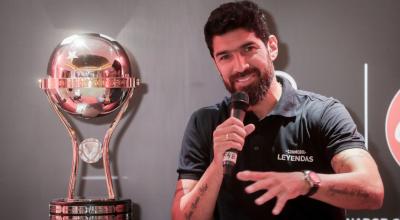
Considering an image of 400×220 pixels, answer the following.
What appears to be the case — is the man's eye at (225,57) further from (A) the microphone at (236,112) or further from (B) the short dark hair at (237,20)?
(A) the microphone at (236,112)

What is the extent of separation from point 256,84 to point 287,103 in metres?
0.17

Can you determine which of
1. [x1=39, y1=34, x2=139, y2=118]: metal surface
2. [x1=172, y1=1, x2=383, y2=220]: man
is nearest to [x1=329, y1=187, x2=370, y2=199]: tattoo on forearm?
[x1=172, y1=1, x2=383, y2=220]: man

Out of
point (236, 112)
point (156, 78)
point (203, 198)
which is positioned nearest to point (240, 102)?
point (236, 112)

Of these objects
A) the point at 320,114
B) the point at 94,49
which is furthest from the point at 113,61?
the point at 320,114

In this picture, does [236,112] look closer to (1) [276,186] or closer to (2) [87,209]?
(1) [276,186]

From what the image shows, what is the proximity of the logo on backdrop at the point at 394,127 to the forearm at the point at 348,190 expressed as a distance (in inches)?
19.3

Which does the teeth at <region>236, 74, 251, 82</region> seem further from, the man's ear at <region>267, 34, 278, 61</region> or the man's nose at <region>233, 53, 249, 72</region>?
the man's ear at <region>267, 34, 278, 61</region>

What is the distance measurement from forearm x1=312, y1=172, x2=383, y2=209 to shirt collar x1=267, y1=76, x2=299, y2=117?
14.7 inches

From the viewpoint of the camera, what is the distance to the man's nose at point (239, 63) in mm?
2150

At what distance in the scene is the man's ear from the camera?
90.3 inches

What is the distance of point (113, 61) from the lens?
2.31m

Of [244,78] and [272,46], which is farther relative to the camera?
[272,46]

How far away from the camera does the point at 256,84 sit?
7.11ft

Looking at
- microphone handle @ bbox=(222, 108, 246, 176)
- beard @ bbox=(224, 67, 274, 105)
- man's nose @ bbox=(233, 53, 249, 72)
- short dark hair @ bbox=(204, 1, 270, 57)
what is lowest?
microphone handle @ bbox=(222, 108, 246, 176)
